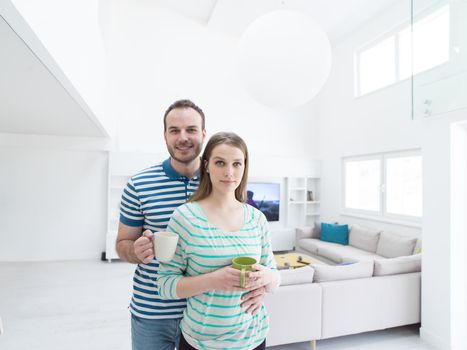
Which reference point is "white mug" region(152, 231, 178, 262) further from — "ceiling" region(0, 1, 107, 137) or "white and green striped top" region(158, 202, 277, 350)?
"ceiling" region(0, 1, 107, 137)

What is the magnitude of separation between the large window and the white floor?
2158 mm

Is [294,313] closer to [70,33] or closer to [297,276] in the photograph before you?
[297,276]

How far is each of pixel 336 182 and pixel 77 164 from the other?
16.3ft

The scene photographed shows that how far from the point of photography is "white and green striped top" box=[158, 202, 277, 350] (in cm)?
92

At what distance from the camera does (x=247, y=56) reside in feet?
6.44

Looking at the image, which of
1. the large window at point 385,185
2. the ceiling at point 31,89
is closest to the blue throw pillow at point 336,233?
the large window at point 385,185

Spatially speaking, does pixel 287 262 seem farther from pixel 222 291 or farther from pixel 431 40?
pixel 222 291

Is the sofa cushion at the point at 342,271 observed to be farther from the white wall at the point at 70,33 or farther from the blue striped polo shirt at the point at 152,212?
the white wall at the point at 70,33

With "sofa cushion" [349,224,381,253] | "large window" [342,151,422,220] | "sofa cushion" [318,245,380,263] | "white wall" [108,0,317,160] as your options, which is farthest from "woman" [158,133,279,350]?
"white wall" [108,0,317,160]

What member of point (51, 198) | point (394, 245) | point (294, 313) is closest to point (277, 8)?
point (394, 245)

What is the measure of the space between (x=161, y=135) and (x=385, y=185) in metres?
4.07

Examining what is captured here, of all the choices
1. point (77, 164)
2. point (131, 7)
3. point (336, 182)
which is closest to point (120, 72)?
point (131, 7)

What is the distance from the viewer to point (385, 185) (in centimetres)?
500

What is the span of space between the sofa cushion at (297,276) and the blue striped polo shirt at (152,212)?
1532 mm
